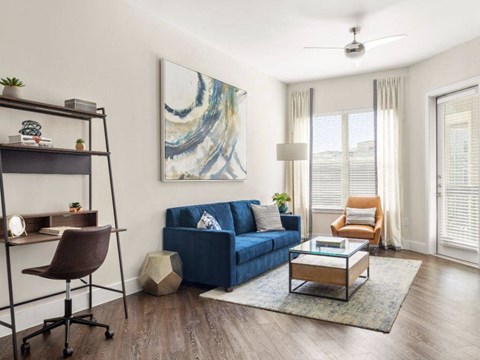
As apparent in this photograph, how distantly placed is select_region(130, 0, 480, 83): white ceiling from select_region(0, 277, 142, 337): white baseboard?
3.04 metres

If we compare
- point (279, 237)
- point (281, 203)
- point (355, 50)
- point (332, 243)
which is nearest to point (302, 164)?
point (281, 203)

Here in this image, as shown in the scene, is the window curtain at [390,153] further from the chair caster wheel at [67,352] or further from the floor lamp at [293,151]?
the chair caster wheel at [67,352]

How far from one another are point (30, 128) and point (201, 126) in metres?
2.35

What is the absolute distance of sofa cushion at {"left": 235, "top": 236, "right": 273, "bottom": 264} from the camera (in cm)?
413

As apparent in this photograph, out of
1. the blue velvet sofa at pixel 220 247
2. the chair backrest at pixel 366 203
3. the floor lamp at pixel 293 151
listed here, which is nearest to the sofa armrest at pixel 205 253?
the blue velvet sofa at pixel 220 247

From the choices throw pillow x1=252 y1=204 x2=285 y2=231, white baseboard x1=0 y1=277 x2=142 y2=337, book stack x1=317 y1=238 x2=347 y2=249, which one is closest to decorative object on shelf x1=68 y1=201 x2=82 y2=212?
white baseboard x1=0 y1=277 x2=142 y2=337

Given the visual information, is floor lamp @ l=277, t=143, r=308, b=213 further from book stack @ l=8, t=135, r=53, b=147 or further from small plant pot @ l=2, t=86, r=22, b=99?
small plant pot @ l=2, t=86, r=22, b=99

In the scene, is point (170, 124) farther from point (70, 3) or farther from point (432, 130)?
point (432, 130)

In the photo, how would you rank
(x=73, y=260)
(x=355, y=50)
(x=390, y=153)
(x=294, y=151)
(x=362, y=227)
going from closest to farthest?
(x=73, y=260)
(x=355, y=50)
(x=362, y=227)
(x=294, y=151)
(x=390, y=153)

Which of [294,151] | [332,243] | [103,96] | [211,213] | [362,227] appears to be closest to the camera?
[103,96]

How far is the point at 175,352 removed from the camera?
265 centimetres

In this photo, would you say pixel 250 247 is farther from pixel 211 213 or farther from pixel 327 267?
pixel 327 267

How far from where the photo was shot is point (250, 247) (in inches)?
170

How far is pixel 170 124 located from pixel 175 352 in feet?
8.77
